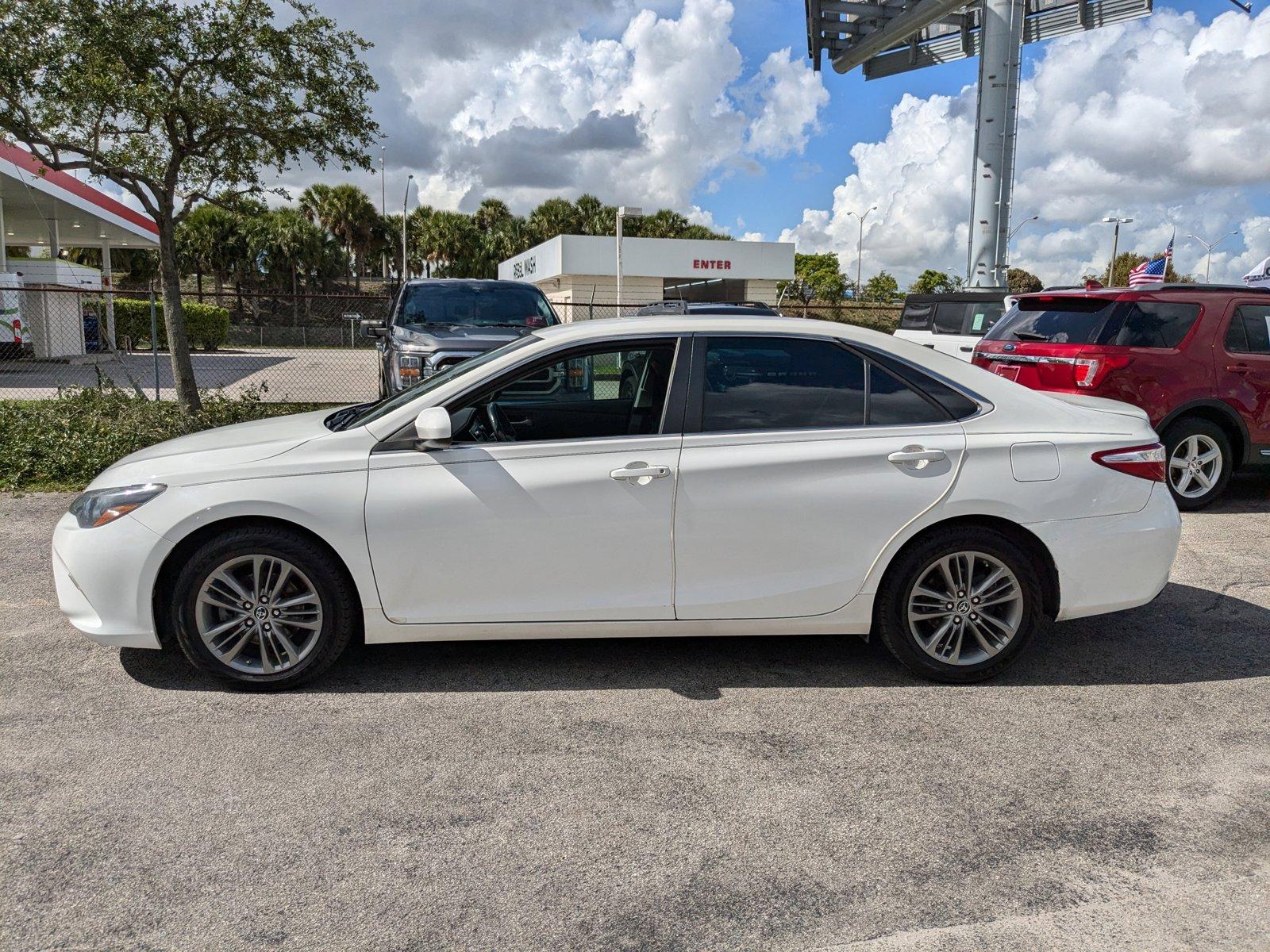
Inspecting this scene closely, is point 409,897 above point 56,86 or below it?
below

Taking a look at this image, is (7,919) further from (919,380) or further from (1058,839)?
(919,380)

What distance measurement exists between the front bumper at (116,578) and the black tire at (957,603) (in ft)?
10.1

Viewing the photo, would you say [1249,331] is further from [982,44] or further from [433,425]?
[982,44]

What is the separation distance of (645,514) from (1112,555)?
211cm

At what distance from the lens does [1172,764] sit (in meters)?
3.69

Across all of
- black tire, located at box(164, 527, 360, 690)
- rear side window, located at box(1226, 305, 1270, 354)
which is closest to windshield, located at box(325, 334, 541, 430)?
black tire, located at box(164, 527, 360, 690)

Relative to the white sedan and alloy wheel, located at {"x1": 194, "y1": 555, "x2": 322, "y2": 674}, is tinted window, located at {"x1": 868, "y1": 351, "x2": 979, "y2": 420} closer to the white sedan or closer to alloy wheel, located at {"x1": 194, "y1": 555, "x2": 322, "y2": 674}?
the white sedan

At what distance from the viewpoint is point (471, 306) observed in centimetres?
1079

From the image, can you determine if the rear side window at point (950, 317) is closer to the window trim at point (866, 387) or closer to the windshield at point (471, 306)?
the windshield at point (471, 306)

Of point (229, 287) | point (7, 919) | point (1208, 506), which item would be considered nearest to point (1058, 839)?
point (7, 919)

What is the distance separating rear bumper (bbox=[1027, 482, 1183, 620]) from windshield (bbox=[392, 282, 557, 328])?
7022 mm

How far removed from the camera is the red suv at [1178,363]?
25.9ft

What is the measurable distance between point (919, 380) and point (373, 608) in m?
2.60

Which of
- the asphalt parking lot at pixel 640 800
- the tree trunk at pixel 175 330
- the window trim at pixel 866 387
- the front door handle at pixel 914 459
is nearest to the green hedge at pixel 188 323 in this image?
the tree trunk at pixel 175 330
